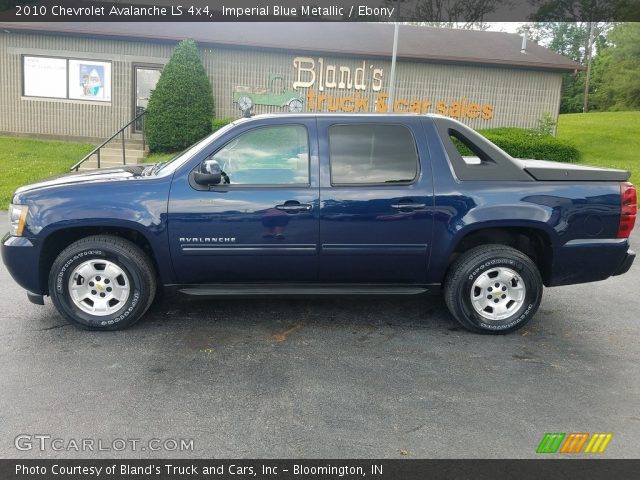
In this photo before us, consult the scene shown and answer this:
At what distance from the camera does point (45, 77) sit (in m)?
17.9

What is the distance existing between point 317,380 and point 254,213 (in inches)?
57.0

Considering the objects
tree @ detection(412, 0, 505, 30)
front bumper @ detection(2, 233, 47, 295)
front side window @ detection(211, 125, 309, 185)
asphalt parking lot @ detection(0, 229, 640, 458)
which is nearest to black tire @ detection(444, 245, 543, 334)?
asphalt parking lot @ detection(0, 229, 640, 458)

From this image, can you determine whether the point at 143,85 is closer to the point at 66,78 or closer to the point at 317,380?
the point at 66,78

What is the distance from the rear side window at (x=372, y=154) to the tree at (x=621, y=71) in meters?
43.6

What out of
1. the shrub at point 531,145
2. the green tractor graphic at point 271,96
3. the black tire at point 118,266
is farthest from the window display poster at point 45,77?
the black tire at point 118,266

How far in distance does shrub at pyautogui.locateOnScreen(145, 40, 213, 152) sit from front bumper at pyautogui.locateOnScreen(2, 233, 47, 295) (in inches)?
480

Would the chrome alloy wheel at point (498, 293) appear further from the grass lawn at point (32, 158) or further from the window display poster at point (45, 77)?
the window display poster at point (45, 77)

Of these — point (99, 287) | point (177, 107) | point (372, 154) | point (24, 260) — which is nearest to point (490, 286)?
point (372, 154)

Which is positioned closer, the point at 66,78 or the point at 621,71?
the point at 66,78

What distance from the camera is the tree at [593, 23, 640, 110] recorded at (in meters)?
41.2

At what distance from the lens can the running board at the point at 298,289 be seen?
15.5 feet

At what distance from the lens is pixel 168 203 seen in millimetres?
4543

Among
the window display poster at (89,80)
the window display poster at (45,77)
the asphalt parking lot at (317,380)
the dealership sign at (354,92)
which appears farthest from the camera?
the dealership sign at (354,92)

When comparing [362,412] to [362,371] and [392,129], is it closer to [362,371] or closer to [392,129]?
[362,371]
